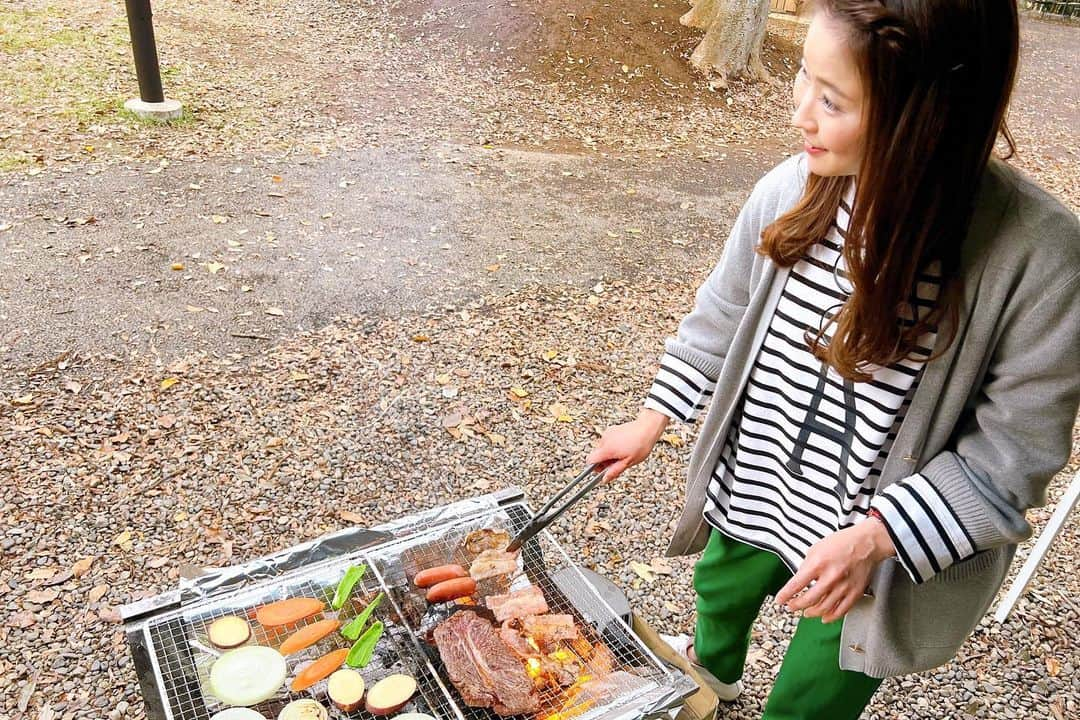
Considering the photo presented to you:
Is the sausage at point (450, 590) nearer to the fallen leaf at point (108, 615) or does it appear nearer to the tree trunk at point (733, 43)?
the fallen leaf at point (108, 615)

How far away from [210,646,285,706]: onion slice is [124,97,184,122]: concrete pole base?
6053mm

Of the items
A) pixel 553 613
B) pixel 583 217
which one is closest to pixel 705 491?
pixel 553 613

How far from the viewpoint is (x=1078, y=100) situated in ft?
37.6

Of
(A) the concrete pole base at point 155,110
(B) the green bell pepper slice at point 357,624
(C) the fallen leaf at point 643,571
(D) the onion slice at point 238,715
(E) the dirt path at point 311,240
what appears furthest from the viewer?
(A) the concrete pole base at point 155,110

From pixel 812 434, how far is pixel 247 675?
151cm

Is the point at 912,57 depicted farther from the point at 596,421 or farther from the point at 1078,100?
the point at 1078,100

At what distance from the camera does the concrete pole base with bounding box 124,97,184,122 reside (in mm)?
6773

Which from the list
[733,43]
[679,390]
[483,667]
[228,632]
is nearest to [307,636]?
[228,632]

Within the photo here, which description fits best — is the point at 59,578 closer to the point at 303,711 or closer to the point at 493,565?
the point at 303,711

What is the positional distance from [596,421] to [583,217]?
2.60 meters

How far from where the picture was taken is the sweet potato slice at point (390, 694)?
1.95m

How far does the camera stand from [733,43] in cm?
927

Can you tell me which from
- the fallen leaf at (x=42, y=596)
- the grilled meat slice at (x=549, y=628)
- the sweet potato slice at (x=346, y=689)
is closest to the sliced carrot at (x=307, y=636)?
the sweet potato slice at (x=346, y=689)

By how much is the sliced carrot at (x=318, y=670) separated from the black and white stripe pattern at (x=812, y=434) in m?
1.08
